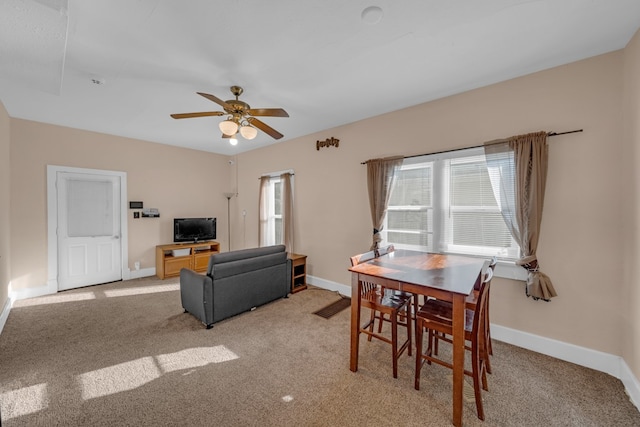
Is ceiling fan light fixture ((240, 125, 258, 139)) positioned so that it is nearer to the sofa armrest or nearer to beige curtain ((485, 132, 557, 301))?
the sofa armrest

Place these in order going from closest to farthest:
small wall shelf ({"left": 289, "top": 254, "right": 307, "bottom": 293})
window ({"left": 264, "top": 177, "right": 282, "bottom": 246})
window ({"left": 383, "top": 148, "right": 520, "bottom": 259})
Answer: window ({"left": 383, "top": 148, "right": 520, "bottom": 259})
small wall shelf ({"left": 289, "top": 254, "right": 307, "bottom": 293})
window ({"left": 264, "top": 177, "right": 282, "bottom": 246})

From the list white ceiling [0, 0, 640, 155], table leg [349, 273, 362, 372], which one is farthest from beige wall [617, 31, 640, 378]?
table leg [349, 273, 362, 372]

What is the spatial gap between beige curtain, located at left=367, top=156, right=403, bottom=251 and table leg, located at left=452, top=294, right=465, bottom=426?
1.88m

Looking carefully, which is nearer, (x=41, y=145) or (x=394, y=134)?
(x=394, y=134)

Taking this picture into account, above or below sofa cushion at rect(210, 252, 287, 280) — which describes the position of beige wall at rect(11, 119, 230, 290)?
above

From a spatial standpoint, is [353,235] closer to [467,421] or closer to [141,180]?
[467,421]

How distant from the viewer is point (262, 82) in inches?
104

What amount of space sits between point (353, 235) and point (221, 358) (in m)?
2.37

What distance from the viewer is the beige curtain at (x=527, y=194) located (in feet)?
7.73

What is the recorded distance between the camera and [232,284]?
3.06m

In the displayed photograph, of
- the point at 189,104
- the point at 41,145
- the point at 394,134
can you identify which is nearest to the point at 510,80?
the point at 394,134

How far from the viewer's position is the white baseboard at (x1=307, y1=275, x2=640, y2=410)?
74.6 inches

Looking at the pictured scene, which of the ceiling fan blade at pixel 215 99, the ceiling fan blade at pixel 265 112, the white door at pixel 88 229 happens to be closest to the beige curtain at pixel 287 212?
the ceiling fan blade at pixel 265 112

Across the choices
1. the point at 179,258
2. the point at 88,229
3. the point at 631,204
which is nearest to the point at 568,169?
the point at 631,204
